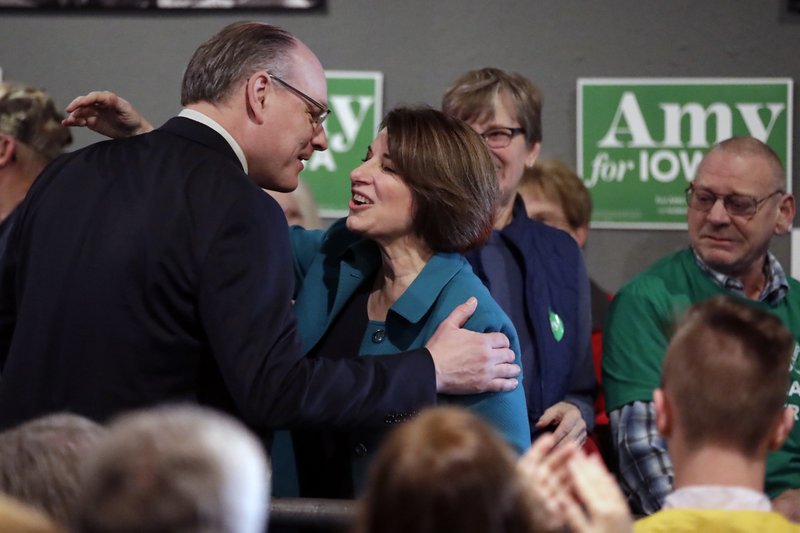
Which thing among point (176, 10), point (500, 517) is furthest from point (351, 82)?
point (500, 517)

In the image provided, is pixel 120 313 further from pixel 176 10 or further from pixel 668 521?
pixel 176 10

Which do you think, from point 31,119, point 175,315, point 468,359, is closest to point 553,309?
point 468,359

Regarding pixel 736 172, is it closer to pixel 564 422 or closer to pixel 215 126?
pixel 564 422

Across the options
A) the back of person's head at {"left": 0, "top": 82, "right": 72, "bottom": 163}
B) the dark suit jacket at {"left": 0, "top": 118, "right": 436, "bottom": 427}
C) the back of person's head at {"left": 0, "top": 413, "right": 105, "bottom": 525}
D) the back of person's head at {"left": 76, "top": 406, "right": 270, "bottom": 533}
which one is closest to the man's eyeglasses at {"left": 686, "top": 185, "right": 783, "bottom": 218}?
the dark suit jacket at {"left": 0, "top": 118, "right": 436, "bottom": 427}

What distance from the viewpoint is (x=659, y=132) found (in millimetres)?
4359

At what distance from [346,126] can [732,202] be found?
151cm

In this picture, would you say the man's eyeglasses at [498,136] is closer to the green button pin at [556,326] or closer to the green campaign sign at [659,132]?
the green button pin at [556,326]

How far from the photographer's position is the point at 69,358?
7.34ft

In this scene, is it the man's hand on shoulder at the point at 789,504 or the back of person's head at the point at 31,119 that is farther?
the back of person's head at the point at 31,119

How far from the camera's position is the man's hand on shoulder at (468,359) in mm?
2338

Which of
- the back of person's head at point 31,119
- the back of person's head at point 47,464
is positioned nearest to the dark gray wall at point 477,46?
the back of person's head at point 31,119

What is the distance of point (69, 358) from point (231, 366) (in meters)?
0.31

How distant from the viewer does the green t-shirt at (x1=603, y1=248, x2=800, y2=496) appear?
3.36 metres

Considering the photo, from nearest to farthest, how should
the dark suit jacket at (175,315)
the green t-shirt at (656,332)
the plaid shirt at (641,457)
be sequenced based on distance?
the dark suit jacket at (175,315), the plaid shirt at (641,457), the green t-shirt at (656,332)
